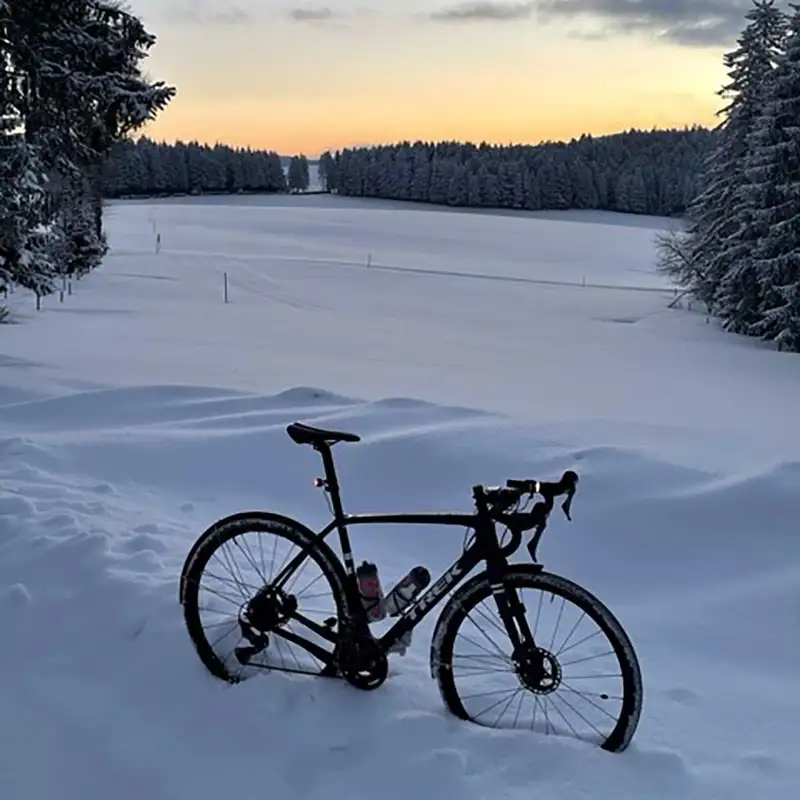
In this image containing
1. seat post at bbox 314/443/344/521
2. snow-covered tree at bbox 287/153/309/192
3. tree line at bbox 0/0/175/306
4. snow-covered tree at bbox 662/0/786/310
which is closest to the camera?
seat post at bbox 314/443/344/521

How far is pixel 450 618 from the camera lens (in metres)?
2.87

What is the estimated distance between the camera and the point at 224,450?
6.37 m

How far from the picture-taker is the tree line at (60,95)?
921 centimetres

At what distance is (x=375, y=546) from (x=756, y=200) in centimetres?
1954

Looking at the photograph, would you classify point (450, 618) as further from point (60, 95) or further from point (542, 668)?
point (60, 95)

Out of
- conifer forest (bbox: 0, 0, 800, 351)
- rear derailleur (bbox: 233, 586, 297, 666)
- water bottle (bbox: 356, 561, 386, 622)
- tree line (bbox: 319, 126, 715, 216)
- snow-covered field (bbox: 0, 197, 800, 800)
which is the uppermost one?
tree line (bbox: 319, 126, 715, 216)

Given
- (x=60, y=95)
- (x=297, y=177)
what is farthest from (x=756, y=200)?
(x=297, y=177)

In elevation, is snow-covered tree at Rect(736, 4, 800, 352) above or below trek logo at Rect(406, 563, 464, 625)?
above

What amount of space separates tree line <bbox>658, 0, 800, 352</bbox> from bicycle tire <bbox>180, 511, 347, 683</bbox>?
750 inches

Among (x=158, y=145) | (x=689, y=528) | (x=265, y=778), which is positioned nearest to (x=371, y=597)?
(x=265, y=778)

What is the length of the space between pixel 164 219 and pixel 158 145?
38.0 m

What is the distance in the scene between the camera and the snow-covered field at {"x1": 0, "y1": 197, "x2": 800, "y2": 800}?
109 inches

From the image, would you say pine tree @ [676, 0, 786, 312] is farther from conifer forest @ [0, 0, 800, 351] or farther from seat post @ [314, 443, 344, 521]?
seat post @ [314, 443, 344, 521]

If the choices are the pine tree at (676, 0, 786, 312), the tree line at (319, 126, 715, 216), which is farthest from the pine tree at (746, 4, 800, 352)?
the tree line at (319, 126, 715, 216)
